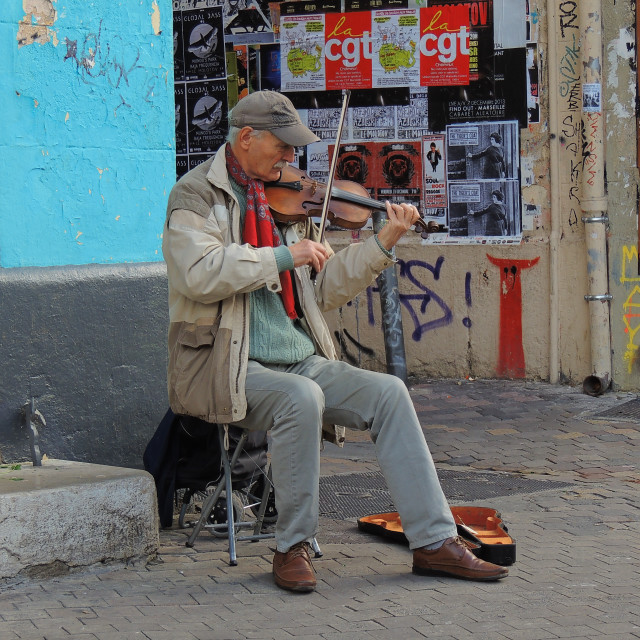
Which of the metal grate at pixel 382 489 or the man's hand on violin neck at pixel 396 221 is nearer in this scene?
the man's hand on violin neck at pixel 396 221

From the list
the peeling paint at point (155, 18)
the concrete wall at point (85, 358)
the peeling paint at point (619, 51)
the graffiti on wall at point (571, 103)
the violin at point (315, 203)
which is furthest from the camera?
the graffiti on wall at point (571, 103)

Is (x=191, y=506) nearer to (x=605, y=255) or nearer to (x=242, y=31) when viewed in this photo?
(x=605, y=255)

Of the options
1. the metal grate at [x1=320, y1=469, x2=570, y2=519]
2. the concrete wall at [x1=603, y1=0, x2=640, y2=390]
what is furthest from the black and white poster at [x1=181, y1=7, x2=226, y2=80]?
the metal grate at [x1=320, y1=469, x2=570, y2=519]

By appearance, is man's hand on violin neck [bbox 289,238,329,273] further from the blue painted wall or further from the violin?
the blue painted wall

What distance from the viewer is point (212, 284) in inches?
165

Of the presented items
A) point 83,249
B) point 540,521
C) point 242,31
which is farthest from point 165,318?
point 242,31

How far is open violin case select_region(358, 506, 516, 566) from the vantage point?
4391mm

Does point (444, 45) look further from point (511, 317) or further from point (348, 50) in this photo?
point (511, 317)

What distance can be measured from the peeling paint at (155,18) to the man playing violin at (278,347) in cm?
99

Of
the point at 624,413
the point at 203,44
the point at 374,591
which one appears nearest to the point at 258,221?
the point at 374,591

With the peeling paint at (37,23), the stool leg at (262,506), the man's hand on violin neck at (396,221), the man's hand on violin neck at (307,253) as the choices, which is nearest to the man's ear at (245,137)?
the man's hand on violin neck at (307,253)

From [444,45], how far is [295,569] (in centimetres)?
504

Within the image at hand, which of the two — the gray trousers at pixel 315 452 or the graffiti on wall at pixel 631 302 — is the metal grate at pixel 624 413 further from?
the gray trousers at pixel 315 452

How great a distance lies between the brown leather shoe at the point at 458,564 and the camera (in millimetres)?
4207
